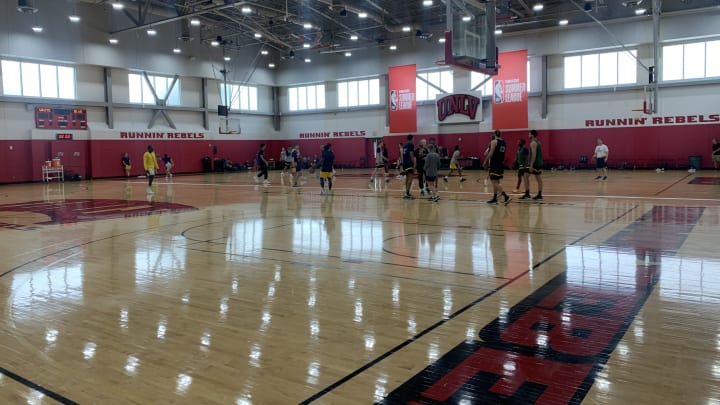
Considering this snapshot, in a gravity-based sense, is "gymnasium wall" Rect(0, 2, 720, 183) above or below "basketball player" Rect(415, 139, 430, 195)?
above

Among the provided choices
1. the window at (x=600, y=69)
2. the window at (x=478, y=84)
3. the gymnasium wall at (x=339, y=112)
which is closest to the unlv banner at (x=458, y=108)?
the window at (x=478, y=84)

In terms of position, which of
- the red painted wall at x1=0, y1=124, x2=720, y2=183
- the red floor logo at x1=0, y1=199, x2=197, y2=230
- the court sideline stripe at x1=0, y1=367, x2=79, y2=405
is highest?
the red painted wall at x1=0, y1=124, x2=720, y2=183

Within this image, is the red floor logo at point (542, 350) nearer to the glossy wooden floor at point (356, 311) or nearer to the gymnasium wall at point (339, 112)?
the glossy wooden floor at point (356, 311)

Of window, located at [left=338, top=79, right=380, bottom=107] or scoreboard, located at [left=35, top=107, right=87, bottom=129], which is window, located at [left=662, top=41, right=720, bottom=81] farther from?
scoreboard, located at [left=35, top=107, right=87, bottom=129]

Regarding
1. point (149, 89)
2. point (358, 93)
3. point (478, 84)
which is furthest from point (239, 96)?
point (478, 84)

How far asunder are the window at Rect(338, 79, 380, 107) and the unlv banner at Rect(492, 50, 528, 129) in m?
8.89

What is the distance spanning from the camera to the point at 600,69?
93.9 ft

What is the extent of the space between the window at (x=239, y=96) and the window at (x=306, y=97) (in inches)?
109

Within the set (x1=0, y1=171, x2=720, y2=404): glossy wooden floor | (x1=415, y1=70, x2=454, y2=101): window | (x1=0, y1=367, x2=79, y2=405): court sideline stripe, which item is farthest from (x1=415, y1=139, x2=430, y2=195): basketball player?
(x1=415, y1=70, x2=454, y2=101): window

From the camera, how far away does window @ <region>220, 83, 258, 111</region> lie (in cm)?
3588

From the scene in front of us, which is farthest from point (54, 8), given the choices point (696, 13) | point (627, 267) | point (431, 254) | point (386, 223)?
point (696, 13)

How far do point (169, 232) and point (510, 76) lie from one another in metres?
24.6

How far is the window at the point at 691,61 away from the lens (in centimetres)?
2581

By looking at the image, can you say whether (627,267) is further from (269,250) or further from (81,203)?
(81,203)
